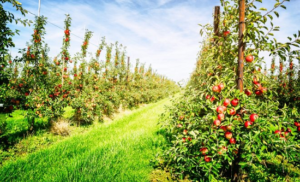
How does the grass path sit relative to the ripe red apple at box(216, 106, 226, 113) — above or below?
below

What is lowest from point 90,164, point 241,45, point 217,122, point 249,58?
point 90,164

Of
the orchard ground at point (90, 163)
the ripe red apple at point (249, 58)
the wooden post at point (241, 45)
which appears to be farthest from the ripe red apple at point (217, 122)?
the orchard ground at point (90, 163)

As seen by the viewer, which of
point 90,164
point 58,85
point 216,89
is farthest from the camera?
point 58,85

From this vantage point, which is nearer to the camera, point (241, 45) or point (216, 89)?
point (216, 89)

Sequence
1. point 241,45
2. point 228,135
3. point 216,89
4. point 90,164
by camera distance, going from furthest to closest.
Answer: point 90,164, point 241,45, point 216,89, point 228,135

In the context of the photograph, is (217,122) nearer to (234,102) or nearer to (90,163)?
(234,102)

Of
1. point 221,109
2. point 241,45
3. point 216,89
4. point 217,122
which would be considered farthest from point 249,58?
point 217,122

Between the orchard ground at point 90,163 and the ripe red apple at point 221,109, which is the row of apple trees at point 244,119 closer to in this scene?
the ripe red apple at point 221,109

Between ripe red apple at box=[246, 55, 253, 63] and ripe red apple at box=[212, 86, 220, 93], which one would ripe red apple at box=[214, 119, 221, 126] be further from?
ripe red apple at box=[246, 55, 253, 63]

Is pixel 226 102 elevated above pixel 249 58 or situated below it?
below

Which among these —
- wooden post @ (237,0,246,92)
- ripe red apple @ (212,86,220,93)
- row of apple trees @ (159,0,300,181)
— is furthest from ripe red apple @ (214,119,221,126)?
wooden post @ (237,0,246,92)

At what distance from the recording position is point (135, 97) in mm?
11508

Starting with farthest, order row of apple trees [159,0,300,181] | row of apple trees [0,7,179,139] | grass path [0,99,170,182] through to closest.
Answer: row of apple trees [0,7,179,139]
grass path [0,99,170,182]
row of apple trees [159,0,300,181]

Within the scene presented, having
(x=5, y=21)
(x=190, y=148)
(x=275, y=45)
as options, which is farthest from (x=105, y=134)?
(x=275, y=45)
